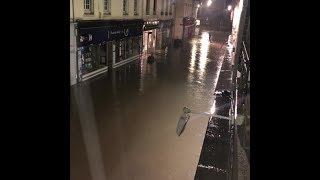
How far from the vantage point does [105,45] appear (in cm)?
2031

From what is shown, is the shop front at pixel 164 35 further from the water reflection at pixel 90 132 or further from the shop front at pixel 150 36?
the water reflection at pixel 90 132

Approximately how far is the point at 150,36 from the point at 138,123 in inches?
718

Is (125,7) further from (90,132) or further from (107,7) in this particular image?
(90,132)

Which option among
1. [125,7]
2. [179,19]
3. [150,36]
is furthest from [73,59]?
[179,19]

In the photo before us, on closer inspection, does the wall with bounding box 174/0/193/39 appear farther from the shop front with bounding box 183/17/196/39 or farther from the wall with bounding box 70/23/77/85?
the wall with bounding box 70/23/77/85

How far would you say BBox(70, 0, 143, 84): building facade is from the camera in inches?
652

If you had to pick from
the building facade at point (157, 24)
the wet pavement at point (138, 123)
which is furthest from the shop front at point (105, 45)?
the building facade at point (157, 24)

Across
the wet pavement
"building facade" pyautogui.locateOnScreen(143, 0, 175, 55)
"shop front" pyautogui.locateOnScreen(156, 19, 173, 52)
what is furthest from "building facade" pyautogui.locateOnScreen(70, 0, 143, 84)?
"shop front" pyautogui.locateOnScreen(156, 19, 173, 52)

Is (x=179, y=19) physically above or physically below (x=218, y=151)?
above
